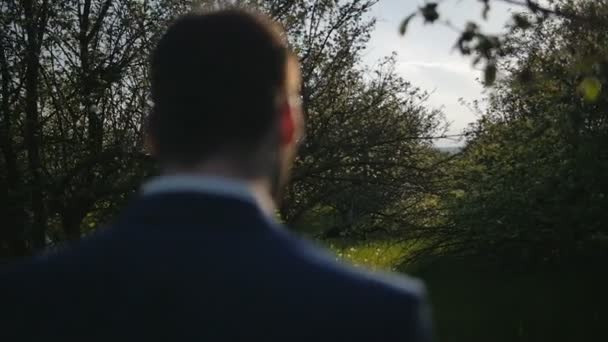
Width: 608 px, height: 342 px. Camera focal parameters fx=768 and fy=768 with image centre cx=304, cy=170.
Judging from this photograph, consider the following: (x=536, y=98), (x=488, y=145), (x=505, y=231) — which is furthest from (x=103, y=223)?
(x=536, y=98)

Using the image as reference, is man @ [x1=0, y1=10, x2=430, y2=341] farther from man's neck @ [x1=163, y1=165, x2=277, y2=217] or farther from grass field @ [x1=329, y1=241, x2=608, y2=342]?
grass field @ [x1=329, y1=241, x2=608, y2=342]

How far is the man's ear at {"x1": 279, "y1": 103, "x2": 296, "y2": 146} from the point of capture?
1.31 meters

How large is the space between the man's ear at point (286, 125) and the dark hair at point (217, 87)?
0.09 ft

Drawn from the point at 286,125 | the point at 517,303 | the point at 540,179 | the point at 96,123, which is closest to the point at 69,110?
the point at 96,123

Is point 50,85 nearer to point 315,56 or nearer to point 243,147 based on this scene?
point 315,56

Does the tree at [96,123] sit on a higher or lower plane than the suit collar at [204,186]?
higher

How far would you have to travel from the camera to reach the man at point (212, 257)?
3.72 feet

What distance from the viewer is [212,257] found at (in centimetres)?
115

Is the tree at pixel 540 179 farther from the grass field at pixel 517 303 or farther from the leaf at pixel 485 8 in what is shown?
the leaf at pixel 485 8

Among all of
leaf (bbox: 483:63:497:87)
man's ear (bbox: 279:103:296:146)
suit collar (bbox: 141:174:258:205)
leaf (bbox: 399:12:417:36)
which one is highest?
leaf (bbox: 399:12:417:36)

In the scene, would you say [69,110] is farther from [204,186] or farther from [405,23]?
[204,186]

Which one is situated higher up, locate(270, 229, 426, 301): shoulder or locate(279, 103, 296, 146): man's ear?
locate(279, 103, 296, 146): man's ear

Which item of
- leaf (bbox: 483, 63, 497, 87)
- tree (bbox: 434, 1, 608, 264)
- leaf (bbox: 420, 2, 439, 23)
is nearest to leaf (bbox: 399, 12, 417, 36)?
leaf (bbox: 420, 2, 439, 23)

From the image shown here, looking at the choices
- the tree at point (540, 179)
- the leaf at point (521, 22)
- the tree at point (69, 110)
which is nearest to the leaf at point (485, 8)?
the leaf at point (521, 22)
